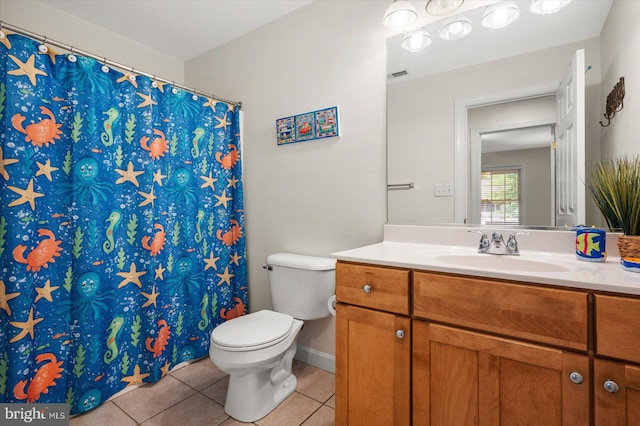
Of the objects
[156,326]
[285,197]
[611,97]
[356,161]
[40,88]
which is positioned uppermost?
[40,88]

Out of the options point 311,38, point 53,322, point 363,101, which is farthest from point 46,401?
point 311,38

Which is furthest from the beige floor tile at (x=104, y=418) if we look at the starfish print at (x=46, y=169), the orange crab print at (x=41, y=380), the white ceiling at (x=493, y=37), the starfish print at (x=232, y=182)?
the white ceiling at (x=493, y=37)

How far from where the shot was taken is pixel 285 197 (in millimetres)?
2117

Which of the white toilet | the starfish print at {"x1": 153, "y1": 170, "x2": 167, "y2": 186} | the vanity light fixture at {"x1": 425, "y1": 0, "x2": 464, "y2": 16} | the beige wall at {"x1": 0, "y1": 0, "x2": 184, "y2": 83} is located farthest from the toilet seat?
the beige wall at {"x1": 0, "y1": 0, "x2": 184, "y2": 83}

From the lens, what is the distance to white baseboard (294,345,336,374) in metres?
1.91

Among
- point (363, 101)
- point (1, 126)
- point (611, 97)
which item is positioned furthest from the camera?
point (363, 101)

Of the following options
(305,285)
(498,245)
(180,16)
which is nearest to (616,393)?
(498,245)

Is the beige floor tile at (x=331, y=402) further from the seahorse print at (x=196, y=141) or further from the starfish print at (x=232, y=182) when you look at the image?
the seahorse print at (x=196, y=141)

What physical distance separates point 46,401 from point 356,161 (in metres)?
1.98

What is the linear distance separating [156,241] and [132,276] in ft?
0.76

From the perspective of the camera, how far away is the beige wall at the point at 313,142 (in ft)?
5.75

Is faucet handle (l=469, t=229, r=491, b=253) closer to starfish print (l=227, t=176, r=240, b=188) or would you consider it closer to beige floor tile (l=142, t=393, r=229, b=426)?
beige floor tile (l=142, t=393, r=229, b=426)

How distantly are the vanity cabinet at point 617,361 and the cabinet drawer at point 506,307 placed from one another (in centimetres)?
4

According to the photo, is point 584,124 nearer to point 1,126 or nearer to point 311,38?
point 311,38
